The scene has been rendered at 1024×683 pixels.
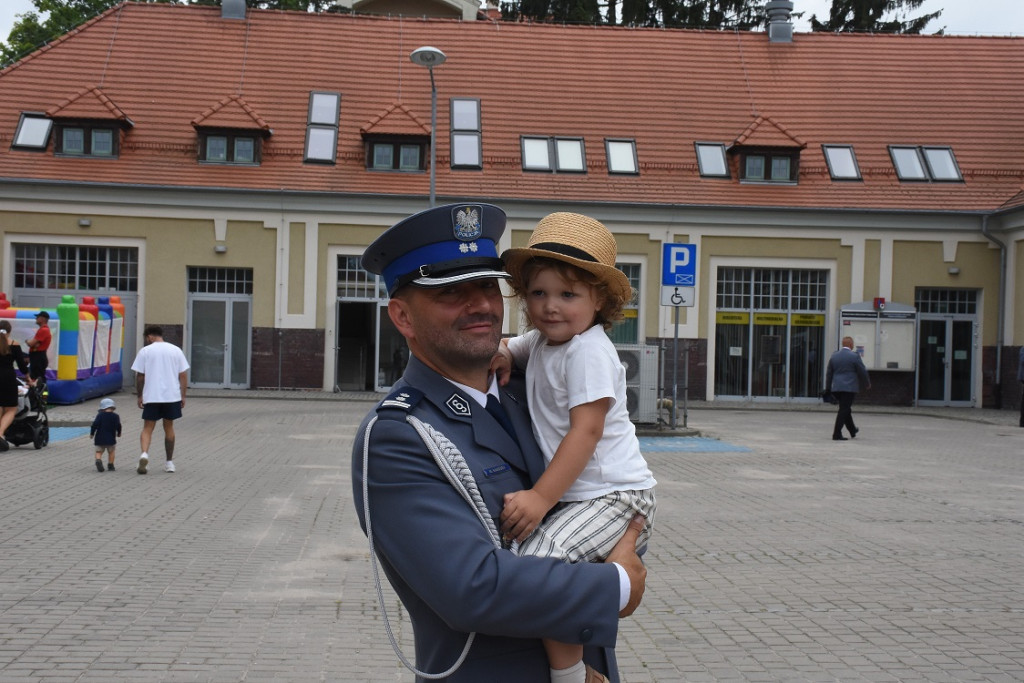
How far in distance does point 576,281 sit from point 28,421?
1429 centimetres

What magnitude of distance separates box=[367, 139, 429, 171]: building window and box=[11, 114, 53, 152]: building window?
8.63 metres

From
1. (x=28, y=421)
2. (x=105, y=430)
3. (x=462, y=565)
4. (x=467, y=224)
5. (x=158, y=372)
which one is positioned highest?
(x=467, y=224)

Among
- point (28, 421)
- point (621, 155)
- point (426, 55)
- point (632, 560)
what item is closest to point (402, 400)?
point (632, 560)

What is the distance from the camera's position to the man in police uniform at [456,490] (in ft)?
6.64

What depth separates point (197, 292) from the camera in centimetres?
2812

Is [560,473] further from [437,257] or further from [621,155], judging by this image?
[621,155]

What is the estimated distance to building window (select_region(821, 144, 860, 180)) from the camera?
96.8 ft

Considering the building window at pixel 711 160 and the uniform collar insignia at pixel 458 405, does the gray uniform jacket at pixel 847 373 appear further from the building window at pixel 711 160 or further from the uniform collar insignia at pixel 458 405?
the uniform collar insignia at pixel 458 405

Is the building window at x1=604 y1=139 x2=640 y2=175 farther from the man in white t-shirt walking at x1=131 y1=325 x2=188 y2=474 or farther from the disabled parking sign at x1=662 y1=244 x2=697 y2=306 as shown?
the man in white t-shirt walking at x1=131 y1=325 x2=188 y2=474

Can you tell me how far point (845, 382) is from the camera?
62.3 feet

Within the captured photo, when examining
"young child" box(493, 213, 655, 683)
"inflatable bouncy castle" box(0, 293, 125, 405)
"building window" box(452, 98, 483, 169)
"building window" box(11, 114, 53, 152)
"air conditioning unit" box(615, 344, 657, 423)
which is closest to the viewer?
"young child" box(493, 213, 655, 683)

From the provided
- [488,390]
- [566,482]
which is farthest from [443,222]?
[566,482]

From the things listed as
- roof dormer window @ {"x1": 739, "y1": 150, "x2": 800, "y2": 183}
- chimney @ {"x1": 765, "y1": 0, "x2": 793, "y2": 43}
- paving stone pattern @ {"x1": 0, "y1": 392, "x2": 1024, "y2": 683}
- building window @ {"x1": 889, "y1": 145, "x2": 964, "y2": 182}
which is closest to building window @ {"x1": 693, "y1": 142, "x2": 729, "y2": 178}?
roof dormer window @ {"x1": 739, "y1": 150, "x2": 800, "y2": 183}

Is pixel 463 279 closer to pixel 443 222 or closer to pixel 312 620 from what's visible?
pixel 443 222
